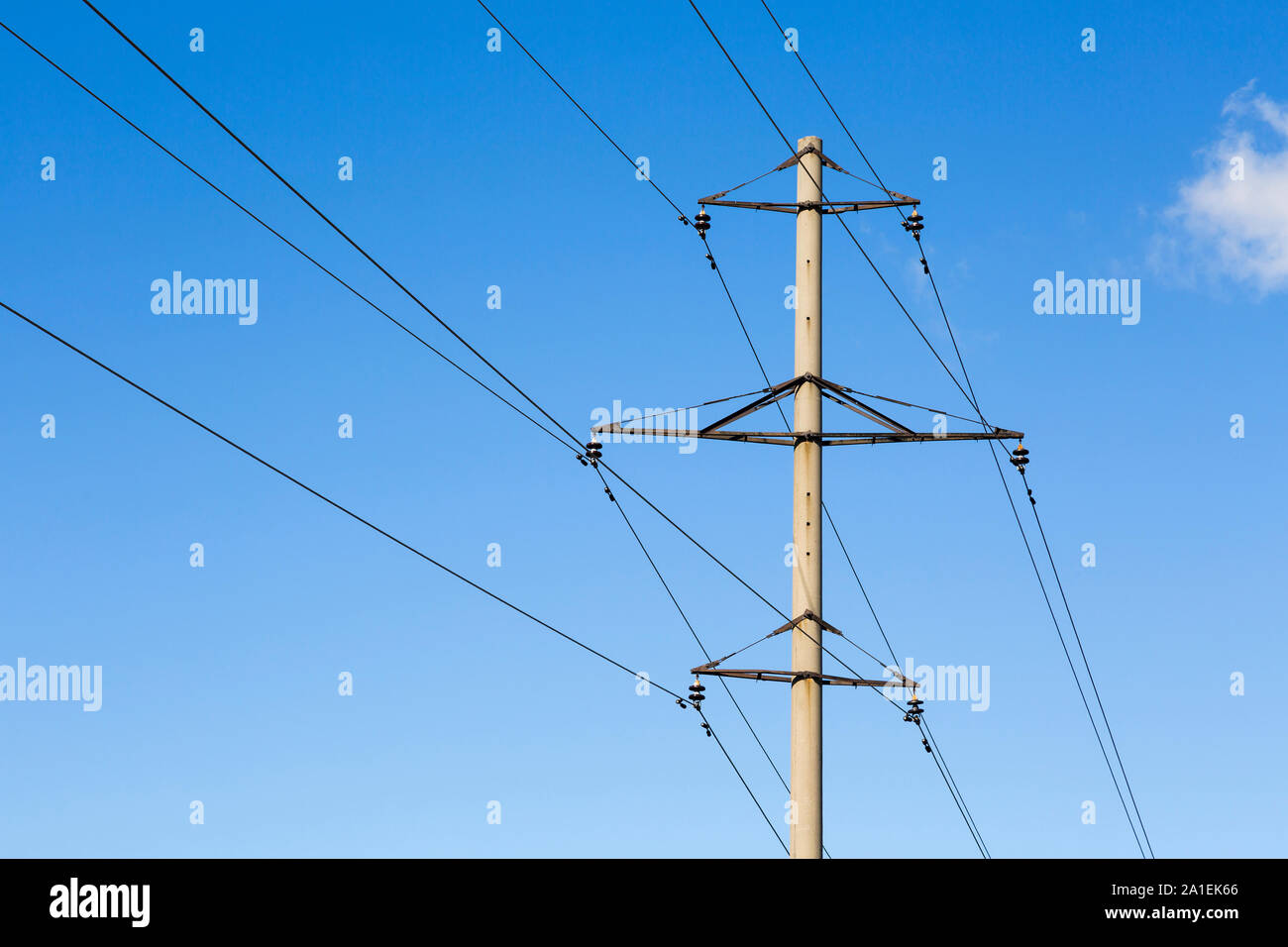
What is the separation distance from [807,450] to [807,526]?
1.21 meters

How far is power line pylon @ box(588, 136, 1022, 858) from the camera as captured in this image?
24000mm

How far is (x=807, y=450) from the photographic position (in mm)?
25328

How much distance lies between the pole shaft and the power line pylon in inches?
0.6
